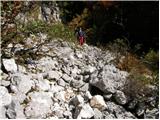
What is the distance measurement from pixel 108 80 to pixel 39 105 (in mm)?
1144

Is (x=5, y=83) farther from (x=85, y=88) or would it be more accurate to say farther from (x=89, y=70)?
(x=89, y=70)

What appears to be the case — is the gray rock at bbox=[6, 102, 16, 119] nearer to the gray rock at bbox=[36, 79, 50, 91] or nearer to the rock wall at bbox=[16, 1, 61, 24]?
the gray rock at bbox=[36, 79, 50, 91]

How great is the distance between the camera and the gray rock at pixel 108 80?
5668 mm

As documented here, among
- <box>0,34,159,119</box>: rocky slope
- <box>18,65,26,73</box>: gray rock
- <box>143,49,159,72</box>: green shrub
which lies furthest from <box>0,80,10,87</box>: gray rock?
<box>143,49,159,72</box>: green shrub

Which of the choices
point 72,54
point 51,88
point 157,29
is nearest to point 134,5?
point 157,29

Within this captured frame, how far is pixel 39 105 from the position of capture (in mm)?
5023

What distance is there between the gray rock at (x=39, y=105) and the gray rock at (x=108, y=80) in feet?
2.43

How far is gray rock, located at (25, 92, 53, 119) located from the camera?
16.1 feet

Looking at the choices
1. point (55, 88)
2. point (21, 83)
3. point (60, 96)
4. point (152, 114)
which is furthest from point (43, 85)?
point (152, 114)

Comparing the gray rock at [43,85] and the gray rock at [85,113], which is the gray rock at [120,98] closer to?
the gray rock at [85,113]

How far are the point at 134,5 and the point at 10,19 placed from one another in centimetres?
310

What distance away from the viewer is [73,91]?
5.68 m

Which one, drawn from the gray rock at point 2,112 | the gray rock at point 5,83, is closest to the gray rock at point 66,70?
the gray rock at point 5,83

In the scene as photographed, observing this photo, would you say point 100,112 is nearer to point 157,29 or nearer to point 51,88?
point 51,88
